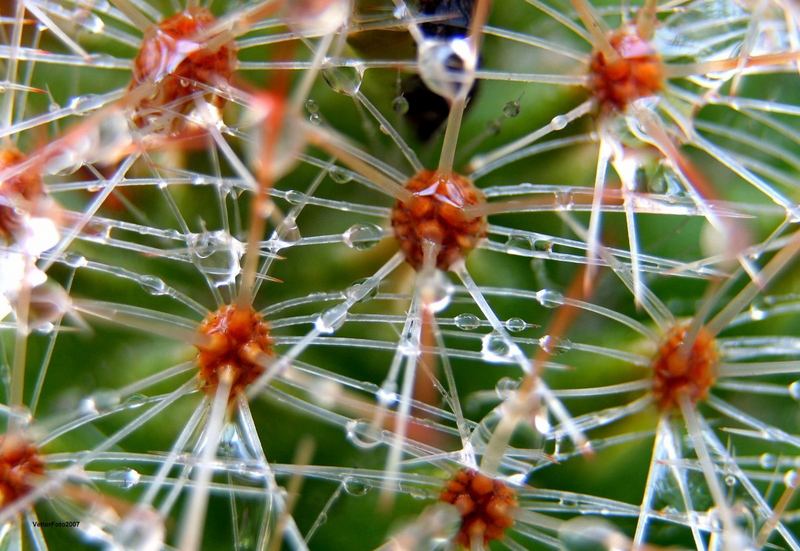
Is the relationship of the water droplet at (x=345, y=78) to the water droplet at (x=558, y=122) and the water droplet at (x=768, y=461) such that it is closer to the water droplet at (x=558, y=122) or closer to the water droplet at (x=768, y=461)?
the water droplet at (x=558, y=122)

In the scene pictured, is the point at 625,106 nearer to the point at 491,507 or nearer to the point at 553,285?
the point at 553,285

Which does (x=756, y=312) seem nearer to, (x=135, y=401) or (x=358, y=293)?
(x=358, y=293)

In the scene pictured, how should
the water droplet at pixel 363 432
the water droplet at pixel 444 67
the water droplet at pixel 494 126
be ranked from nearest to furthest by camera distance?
the water droplet at pixel 444 67 → the water droplet at pixel 363 432 → the water droplet at pixel 494 126

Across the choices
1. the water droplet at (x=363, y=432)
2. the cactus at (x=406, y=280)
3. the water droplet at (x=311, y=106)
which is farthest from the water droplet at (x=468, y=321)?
the water droplet at (x=311, y=106)

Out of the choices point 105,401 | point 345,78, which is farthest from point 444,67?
point 105,401

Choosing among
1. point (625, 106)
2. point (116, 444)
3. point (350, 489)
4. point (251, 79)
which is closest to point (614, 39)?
point (625, 106)
